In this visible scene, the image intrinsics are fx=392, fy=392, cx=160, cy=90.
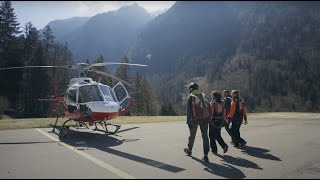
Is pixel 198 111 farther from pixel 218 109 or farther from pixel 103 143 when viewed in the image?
pixel 103 143

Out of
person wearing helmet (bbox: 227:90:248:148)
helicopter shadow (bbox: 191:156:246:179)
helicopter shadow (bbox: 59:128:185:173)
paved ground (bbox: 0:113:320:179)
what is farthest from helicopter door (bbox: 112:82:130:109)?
helicopter shadow (bbox: 191:156:246:179)

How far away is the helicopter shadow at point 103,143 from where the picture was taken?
9823 mm

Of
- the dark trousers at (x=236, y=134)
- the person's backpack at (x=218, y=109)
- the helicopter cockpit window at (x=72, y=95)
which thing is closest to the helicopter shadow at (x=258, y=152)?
the dark trousers at (x=236, y=134)

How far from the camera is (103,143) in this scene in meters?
14.2

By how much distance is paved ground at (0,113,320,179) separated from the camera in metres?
8.98

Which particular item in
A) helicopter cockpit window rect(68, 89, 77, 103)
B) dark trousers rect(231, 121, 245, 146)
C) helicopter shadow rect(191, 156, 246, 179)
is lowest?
helicopter shadow rect(191, 156, 246, 179)

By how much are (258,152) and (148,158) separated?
359 centimetres

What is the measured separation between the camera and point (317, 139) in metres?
15.3

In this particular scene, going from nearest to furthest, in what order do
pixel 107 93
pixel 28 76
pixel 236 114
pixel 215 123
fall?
pixel 215 123 < pixel 236 114 < pixel 107 93 < pixel 28 76

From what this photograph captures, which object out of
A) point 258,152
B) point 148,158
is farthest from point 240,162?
point 148,158

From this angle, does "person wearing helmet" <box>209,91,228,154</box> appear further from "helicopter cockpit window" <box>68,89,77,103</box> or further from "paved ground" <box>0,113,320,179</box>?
"helicopter cockpit window" <box>68,89,77,103</box>

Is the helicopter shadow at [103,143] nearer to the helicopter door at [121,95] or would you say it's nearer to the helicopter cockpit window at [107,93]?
the helicopter cockpit window at [107,93]

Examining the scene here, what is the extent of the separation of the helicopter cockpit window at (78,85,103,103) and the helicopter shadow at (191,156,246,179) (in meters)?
7.21

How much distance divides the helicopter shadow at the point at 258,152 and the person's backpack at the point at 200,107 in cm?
213
